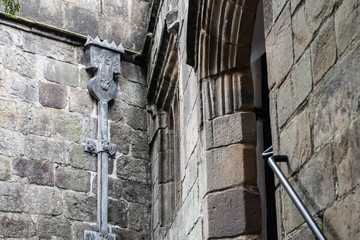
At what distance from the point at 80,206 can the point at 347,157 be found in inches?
192

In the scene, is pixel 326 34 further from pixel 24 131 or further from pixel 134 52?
pixel 134 52

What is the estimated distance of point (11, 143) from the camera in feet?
22.6

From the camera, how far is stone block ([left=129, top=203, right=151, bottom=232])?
290 inches

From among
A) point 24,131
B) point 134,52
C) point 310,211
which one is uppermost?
point 134,52

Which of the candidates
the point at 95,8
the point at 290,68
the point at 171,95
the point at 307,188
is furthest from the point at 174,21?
the point at 307,188

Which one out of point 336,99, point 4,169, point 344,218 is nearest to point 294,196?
point 344,218

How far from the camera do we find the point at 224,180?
4695 mm

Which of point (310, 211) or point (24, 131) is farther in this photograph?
point (24, 131)

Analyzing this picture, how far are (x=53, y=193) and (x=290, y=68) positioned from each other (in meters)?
4.33

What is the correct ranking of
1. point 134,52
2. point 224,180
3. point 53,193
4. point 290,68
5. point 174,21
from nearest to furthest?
1. point 290,68
2. point 224,180
3. point 174,21
4. point 53,193
5. point 134,52

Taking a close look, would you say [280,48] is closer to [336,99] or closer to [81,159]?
[336,99]

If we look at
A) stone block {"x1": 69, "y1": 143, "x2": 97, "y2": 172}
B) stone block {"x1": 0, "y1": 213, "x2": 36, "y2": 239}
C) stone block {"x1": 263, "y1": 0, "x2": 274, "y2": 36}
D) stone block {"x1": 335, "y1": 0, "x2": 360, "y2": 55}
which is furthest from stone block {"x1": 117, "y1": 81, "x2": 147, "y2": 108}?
stone block {"x1": 335, "y1": 0, "x2": 360, "y2": 55}

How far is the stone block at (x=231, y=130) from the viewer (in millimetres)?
4781

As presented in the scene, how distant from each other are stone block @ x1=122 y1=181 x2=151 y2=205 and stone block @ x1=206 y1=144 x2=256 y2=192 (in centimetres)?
274
